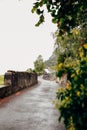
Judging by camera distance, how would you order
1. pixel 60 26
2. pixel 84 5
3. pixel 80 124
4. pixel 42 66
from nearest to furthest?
1. pixel 80 124
2. pixel 84 5
3. pixel 60 26
4. pixel 42 66

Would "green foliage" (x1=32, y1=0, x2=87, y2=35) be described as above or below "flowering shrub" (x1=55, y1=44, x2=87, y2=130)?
above

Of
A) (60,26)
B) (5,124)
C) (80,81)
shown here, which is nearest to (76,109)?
(80,81)

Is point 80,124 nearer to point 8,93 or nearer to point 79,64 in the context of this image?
point 79,64

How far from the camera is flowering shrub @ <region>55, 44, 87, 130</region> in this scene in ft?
14.3

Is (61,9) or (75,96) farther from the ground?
(61,9)

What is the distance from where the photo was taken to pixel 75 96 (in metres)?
4.47

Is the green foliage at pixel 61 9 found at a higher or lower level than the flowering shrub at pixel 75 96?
higher

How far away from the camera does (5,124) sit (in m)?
8.89

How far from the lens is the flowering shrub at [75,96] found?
4.36 metres

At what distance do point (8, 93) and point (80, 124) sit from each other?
1359 cm

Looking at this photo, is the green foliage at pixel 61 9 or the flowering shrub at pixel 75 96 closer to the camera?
the flowering shrub at pixel 75 96

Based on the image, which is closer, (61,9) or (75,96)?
(75,96)

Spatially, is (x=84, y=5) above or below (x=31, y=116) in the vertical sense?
above

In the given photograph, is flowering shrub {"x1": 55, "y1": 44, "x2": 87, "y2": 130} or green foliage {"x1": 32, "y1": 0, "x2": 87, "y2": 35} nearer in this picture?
flowering shrub {"x1": 55, "y1": 44, "x2": 87, "y2": 130}
